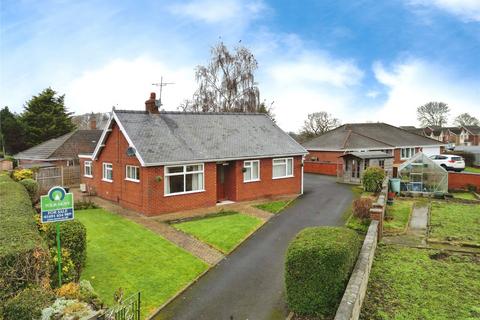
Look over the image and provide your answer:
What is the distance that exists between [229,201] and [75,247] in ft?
41.4

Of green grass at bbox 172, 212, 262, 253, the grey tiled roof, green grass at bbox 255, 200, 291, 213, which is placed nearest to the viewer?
green grass at bbox 172, 212, 262, 253

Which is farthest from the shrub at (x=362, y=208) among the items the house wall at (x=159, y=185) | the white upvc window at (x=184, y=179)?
the white upvc window at (x=184, y=179)

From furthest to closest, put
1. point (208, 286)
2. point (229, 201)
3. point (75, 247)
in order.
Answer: point (229, 201) → point (208, 286) → point (75, 247)

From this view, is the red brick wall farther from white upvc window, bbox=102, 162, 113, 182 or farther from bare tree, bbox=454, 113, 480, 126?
bare tree, bbox=454, 113, 480, 126

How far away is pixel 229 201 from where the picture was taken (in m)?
21.8

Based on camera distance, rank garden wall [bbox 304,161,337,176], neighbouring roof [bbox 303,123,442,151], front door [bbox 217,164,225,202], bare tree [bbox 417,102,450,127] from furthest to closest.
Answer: bare tree [bbox 417,102,450,127] < neighbouring roof [bbox 303,123,442,151] < garden wall [bbox 304,161,337,176] < front door [bbox 217,164,225,202]

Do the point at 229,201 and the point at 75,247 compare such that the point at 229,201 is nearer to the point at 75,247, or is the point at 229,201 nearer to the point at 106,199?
the point at 106,199

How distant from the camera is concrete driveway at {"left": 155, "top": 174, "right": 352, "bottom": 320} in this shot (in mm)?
9031

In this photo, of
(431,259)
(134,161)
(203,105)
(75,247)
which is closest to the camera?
(75,247)

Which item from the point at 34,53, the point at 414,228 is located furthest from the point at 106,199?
the point at 414,228

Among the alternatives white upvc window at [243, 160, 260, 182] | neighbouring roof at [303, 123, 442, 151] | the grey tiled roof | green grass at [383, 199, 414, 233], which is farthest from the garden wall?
white upvc window at [243, 160, 260, 182]

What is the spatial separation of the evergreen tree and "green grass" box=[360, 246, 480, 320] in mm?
45133

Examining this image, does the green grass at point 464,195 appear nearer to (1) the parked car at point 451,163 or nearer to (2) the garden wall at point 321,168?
(1) the parked car at point 451,163

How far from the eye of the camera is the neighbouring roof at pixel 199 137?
1878cm
